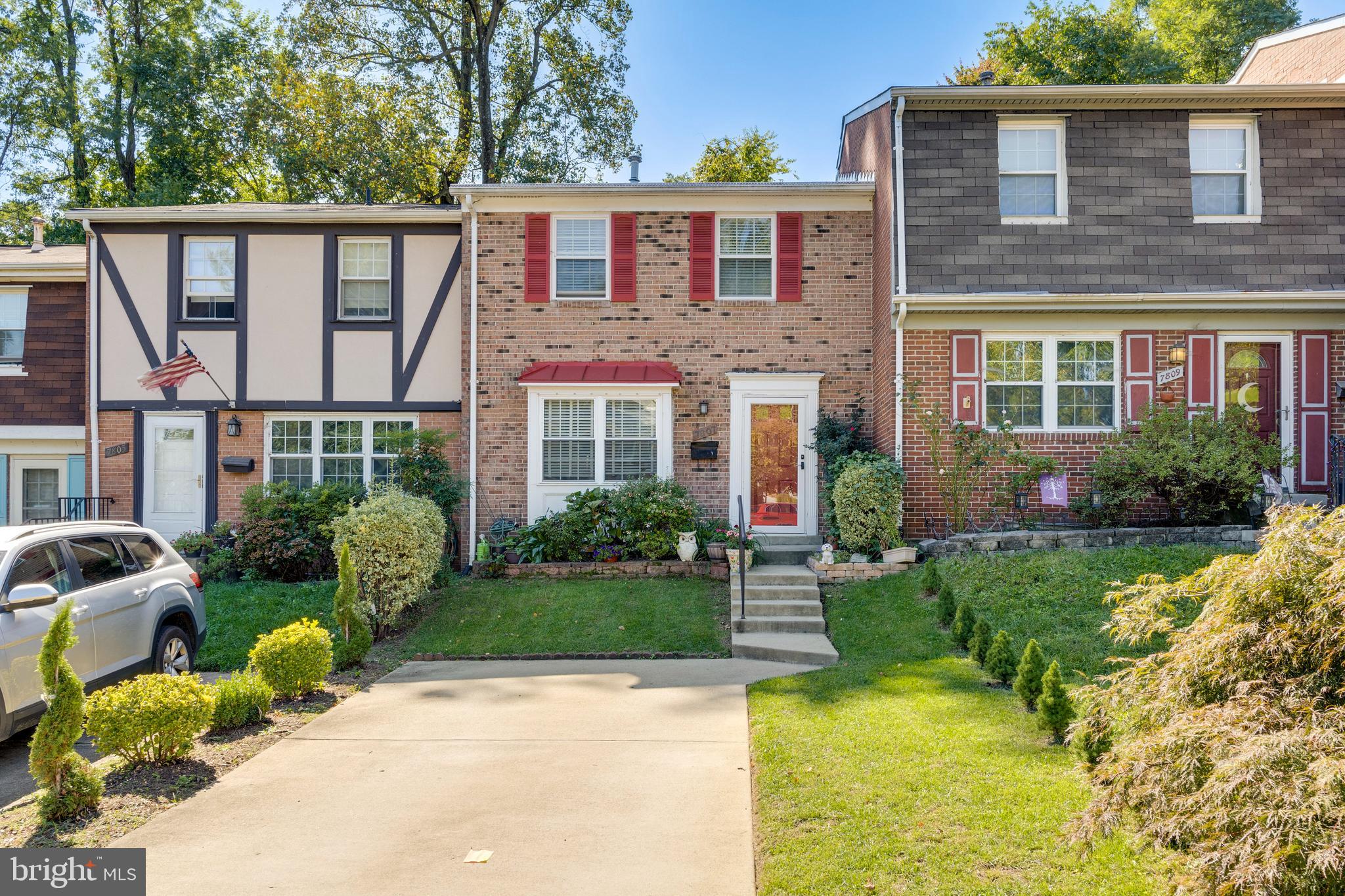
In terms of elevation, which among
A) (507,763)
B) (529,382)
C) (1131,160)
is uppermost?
(1131,160)

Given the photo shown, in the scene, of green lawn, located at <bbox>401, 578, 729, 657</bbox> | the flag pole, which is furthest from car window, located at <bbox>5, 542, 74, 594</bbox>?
the flag pole

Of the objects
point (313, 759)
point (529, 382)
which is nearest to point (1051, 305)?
point (529, 382)

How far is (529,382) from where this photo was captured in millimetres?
12781

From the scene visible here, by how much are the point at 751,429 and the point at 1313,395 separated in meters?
7.95

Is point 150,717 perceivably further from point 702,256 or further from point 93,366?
point 93,366

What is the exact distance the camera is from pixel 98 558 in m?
6.55

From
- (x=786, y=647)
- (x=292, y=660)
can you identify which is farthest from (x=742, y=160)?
(x=292, y=660)

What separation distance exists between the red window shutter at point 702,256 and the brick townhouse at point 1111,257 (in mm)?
2768

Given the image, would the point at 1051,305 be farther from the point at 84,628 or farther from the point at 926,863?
the point at 84,628

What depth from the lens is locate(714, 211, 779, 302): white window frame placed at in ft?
43.3

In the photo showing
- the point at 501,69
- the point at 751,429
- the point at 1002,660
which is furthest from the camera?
the point at 501,69

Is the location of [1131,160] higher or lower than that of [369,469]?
higher

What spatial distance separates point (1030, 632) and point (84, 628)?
786cm

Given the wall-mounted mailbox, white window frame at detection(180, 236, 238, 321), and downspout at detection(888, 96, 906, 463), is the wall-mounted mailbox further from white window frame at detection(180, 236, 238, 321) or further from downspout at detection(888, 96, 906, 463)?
white window frame at detection(180, 236, 238, 321)
